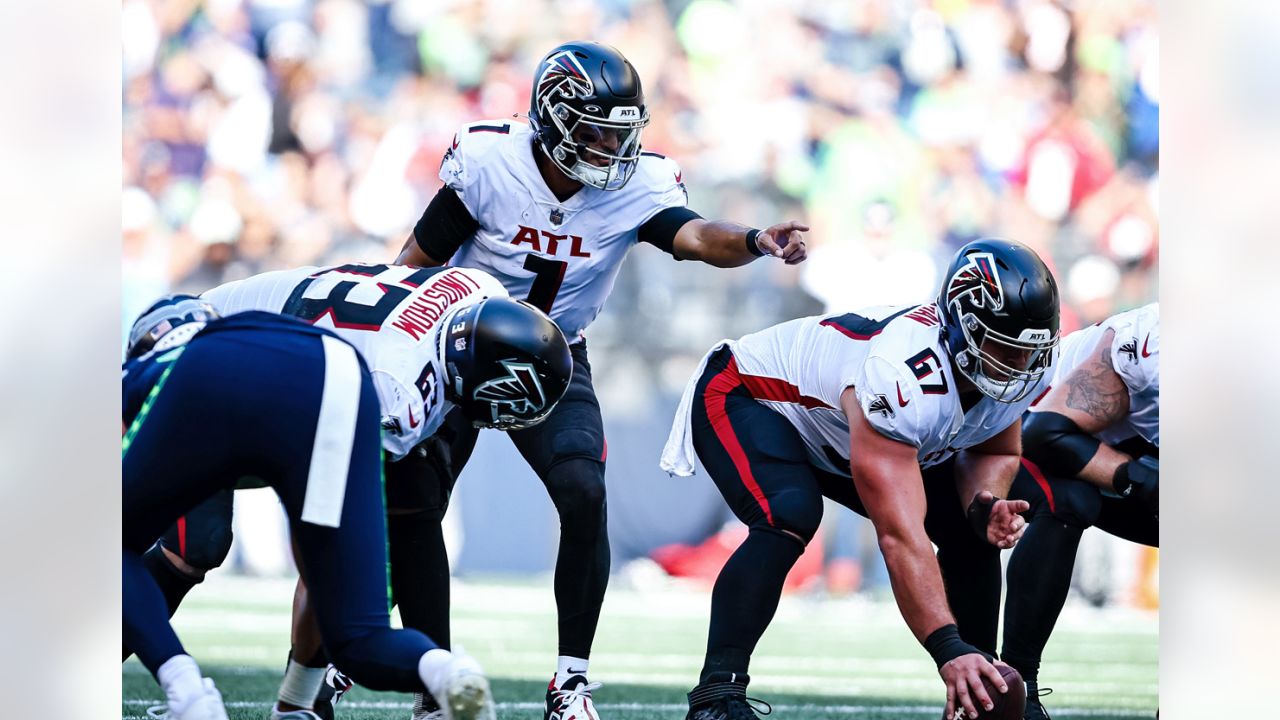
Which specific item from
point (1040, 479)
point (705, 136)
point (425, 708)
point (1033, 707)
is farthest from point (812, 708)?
point (705, 136)

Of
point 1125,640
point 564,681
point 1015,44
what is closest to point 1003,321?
point 564,681

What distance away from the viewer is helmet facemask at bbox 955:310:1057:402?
10.8 ft

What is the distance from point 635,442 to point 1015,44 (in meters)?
3.43

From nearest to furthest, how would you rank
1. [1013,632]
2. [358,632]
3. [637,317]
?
1. [358,632]
2. [1013,632]
3. [637,317]

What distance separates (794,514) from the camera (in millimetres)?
3418

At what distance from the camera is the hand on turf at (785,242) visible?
3.54 m

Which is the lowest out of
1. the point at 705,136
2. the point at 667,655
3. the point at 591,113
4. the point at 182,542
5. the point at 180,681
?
the point at 667,655

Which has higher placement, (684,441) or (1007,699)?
(684,441)

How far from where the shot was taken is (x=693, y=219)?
3984 mm

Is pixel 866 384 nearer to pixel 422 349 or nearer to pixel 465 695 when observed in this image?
pixel 422 349

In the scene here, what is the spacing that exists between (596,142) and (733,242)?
0.43 metres

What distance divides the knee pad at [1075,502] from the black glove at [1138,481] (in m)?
0.06

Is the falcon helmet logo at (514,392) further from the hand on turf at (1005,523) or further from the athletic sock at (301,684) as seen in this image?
the hand on turf at (1005,523)

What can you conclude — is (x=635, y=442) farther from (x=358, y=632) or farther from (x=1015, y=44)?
(x=358, y=632)
